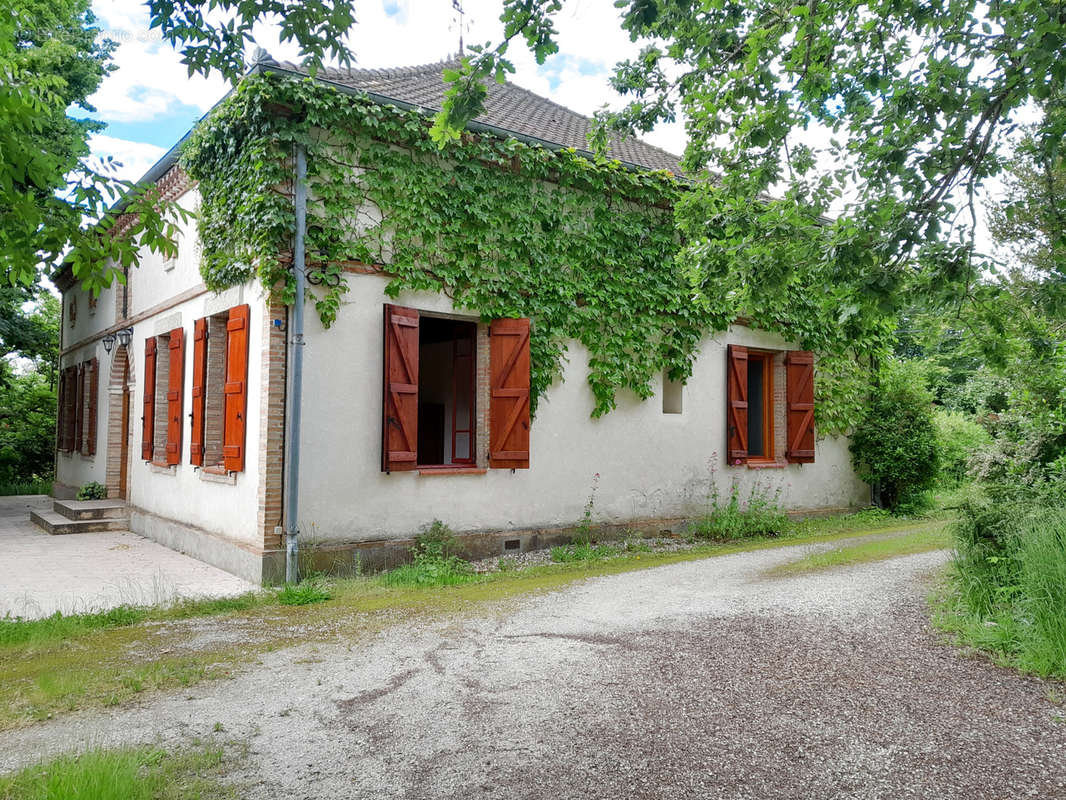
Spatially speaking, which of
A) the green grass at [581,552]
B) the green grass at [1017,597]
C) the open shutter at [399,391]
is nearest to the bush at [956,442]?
the green grass at [581,552]

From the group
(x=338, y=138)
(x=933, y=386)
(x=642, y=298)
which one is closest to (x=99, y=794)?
(x=338, y=138)

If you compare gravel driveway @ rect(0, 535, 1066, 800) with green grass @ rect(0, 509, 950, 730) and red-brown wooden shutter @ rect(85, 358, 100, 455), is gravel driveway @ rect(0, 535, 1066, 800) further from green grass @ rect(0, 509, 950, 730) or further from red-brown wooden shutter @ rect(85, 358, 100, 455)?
red-brown wooden shutter @ rect(85, 358, 100, 455)

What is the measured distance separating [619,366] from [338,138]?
4.14 m

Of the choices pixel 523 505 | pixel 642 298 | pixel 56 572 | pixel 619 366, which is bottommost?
pixel 56 572

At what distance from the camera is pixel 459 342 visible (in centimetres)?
1048

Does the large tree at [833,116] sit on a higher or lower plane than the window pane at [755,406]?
higher

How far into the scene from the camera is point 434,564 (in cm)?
787

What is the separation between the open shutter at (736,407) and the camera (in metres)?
10.8

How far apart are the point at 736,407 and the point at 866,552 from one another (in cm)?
309

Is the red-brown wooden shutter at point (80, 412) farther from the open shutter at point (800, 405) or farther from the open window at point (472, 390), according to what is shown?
the open shutter at point (800, 405)

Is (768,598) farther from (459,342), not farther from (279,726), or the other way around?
(459,342)

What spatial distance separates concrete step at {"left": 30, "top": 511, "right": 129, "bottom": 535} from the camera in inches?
434

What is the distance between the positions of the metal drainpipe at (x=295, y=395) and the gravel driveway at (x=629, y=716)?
7.22 feet

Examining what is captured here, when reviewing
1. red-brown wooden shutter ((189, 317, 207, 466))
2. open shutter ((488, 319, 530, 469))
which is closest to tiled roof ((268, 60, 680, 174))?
open shutter ((488, 319, 530, 469))
